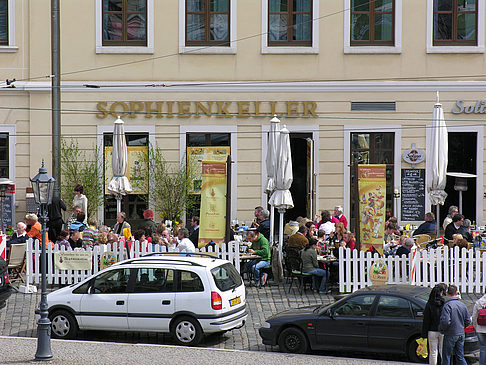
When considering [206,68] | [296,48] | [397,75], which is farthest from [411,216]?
[206,68]

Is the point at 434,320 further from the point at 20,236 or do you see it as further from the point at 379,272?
the point at 20,236

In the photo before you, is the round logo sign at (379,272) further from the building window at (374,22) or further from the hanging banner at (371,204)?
the building window at (374,22)

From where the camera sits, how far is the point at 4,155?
82.8ft

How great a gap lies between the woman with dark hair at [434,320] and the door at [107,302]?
5.11 metres

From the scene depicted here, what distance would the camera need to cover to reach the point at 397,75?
24922 millimetres

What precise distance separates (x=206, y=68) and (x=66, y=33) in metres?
4.47

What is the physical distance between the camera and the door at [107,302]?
45.5 feet

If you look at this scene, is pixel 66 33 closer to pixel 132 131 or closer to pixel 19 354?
pixel 132 131

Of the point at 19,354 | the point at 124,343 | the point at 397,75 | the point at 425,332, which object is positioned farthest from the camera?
the point at 397,75

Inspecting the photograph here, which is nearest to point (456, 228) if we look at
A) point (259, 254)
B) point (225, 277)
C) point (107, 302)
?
point (259, 254)

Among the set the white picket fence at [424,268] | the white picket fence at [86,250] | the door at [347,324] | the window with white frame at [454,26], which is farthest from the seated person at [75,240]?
the window with white frame at [454,26]

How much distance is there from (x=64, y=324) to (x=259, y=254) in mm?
5409

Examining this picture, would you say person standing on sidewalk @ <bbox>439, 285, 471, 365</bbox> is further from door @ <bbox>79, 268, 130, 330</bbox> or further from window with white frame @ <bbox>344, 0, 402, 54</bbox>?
window with white frame @ <bbox>344, 0, 402, 54</bbox>

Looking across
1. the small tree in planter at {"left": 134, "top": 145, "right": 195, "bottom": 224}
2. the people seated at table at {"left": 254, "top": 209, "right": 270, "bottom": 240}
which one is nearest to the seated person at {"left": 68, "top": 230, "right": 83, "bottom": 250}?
the people seated at table at {"left": 254, "top": 209, "right": 270, "bottom": 240}
